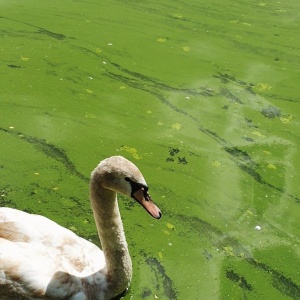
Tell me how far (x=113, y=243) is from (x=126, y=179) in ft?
0.98

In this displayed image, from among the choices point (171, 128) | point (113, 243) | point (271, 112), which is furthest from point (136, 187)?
point (271, 112)

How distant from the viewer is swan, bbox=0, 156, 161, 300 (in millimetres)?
1943

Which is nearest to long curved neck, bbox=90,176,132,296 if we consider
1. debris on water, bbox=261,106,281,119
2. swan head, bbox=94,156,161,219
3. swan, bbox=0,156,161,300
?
swan, bbox=0,156,161,300

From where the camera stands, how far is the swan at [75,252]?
1.94 metres

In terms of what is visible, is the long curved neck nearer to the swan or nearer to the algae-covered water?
the swan

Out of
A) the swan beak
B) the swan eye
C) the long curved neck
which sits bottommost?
the long curved neck

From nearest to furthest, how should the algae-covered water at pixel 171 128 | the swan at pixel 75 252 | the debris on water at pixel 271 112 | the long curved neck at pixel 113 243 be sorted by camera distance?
the swan at pixel 75 252
the long curved neck at pixel 113 243
the algae-covered water at pixel 171 128
the debris on water at pixel 271 112

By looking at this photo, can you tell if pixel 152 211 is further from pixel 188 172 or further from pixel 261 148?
pixel 261 148

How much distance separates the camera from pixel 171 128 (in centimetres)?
330

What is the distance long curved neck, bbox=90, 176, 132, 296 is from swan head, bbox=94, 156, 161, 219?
0.33 ft

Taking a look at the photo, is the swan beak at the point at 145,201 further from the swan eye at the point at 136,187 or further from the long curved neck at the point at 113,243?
the long curved neck at the point at 113,243

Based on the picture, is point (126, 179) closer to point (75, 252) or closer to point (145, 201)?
point (145, 201)

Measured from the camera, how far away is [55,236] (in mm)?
2104

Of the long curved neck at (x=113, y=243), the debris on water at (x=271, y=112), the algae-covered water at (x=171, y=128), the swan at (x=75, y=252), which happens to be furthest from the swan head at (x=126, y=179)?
the debris on water at (x=271, y=112)
